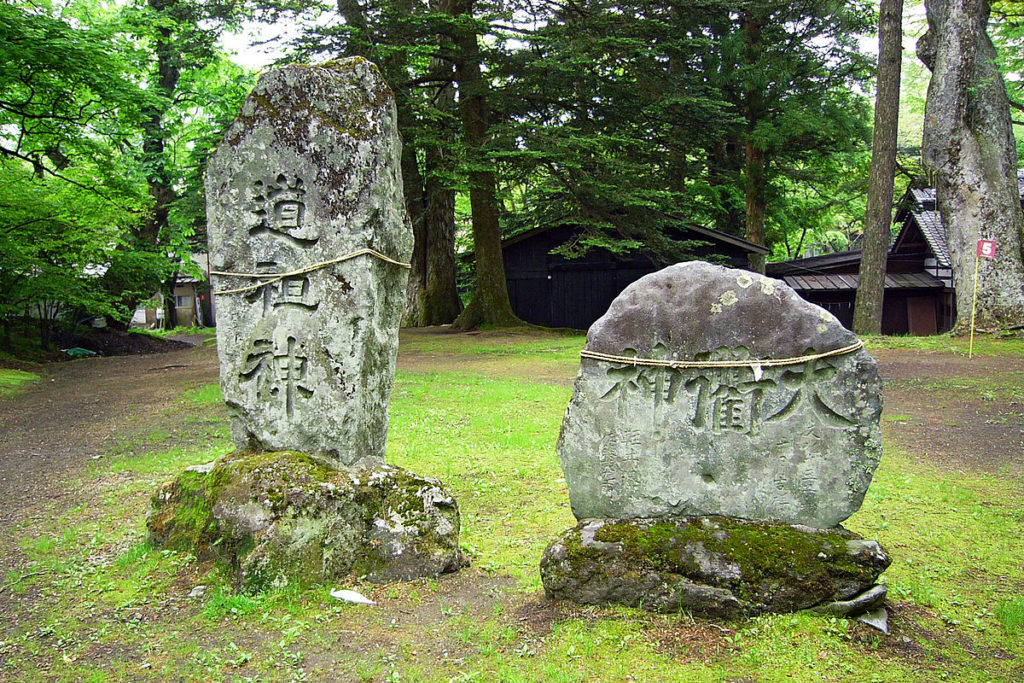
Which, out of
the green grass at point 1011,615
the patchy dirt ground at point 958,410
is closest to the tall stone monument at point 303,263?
the green grass at point 1011,615

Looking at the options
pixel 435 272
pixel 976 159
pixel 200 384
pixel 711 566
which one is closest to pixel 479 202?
pixel 435 272

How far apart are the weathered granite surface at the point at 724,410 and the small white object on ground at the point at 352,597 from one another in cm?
150

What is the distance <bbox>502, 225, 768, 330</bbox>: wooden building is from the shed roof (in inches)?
124

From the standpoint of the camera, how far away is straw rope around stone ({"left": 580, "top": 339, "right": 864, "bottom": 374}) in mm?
4125

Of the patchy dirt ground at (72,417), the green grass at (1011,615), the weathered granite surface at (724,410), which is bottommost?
the green grass at (1011,615)

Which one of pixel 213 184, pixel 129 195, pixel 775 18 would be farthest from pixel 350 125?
pixel 775 18

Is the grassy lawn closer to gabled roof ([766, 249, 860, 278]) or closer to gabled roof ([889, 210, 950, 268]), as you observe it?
gabled roof ([889, 210, 950, 268])

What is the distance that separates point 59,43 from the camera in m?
14.4

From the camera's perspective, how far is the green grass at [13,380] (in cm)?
1385

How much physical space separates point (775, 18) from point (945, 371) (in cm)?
1577

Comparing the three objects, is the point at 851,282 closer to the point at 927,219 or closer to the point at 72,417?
the point at 927,219

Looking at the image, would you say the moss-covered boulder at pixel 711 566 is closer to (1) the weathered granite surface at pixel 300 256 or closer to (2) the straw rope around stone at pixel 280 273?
(1) the weathered granite surface at pixel 300 256

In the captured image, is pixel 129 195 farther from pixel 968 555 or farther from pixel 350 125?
pixel 968 555

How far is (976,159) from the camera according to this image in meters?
18.2
